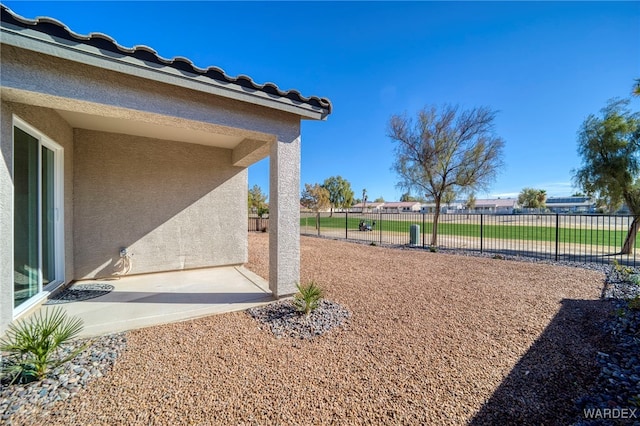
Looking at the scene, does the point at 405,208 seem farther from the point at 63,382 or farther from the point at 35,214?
the point at 63,382

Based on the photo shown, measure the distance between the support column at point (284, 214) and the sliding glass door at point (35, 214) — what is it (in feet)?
12.4

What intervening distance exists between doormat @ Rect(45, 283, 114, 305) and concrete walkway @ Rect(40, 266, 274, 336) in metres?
0.15

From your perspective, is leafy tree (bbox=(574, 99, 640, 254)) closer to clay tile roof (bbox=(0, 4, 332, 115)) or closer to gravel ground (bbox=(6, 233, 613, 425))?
gravel ground (bbox=(6, 233, 613, 425))

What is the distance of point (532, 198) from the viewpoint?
56250 mm

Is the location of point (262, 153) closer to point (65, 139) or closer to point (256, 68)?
point (65, 139)

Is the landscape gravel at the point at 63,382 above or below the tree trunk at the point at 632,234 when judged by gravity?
below

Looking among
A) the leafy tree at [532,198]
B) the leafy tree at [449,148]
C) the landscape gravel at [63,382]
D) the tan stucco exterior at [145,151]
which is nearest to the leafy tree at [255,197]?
the leafy tree at [449,148]

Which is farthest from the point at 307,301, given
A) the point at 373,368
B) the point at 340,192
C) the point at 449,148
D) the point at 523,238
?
the point at 340,192

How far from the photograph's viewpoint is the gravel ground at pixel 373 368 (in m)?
2.11

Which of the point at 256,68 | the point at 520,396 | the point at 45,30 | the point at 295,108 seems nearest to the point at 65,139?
the point at 45,30

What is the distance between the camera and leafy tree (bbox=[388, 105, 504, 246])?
1182cm

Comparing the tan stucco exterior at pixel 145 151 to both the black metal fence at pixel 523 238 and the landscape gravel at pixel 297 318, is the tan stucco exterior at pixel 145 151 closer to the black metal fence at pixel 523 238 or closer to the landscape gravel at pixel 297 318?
the landscape gravel at pixel 297 318

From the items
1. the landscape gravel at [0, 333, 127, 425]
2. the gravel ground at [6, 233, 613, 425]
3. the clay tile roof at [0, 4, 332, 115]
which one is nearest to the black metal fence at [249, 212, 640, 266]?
the gravel ground at [6, 233, 613, 425]

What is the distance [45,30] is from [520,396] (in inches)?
250
